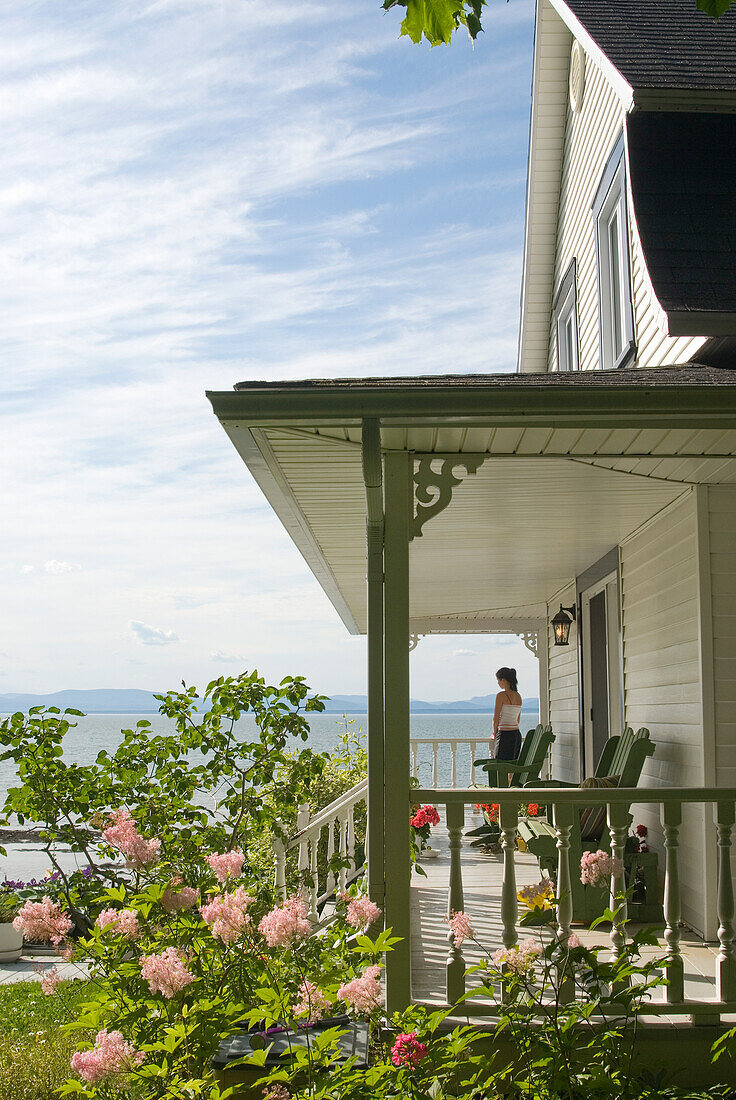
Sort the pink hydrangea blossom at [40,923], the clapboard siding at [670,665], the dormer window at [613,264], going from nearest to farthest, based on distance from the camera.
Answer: the pink hydrangea blossom at [40,923] → the clapboard siding at [670,665] → the dormer window at [613,264]

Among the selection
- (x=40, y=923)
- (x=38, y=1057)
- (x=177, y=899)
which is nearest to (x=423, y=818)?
(x=38, y=1057)

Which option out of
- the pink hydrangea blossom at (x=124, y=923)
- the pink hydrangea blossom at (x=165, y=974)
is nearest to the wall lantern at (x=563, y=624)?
the pink hydrangea blossom at (x=124, y=923)

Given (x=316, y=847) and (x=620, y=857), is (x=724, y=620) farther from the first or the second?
(x=316, y=847)

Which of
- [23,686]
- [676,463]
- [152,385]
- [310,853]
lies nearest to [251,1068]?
[676,463]

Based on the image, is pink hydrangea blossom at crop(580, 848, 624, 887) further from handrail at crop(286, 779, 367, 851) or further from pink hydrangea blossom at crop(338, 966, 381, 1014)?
handrail at crop(286, 779, 367, 851)

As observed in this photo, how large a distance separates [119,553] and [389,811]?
6456cm

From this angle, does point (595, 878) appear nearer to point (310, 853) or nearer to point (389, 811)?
point (389, 811)

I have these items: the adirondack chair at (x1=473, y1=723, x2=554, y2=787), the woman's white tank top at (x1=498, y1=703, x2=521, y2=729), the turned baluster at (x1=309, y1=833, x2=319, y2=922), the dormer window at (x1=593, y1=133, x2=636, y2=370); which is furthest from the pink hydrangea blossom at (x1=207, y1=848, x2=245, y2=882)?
the woman's white tank top at (x1=498, y1=703, x2=521, y2=729)

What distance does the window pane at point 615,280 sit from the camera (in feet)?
26.6

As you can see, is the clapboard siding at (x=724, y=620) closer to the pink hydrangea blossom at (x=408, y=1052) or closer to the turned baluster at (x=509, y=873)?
the turned baluster at (x=509, y=873)

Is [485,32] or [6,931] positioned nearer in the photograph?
[485,32]

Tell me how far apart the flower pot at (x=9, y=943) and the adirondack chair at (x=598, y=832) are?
746 centimetres

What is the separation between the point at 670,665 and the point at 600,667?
9.97ft

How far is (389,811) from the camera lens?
4207 mm
